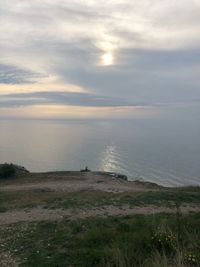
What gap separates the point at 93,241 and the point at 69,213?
12.7 ft

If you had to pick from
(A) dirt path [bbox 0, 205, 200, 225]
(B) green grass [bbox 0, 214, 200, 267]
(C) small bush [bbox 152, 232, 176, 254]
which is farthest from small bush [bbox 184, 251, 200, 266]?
(A) dirt path [bbox 0, 205, 200, 225]

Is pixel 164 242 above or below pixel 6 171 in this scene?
above

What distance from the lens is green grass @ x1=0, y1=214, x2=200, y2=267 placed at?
7.48m

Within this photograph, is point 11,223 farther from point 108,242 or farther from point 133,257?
point 133,257

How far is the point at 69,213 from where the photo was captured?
12.9 m

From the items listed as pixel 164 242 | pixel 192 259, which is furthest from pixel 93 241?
pixel 192 259

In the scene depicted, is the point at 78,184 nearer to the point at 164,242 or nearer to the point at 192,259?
the point at 164,242

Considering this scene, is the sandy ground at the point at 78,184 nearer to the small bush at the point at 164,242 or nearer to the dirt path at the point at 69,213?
the dirt path at the point at 69,213

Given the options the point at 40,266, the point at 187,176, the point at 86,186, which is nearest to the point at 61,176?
Result: the point at 86,186

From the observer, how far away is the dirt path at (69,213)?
12398 mm

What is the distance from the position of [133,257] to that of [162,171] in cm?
5868

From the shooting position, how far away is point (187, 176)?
198 feet

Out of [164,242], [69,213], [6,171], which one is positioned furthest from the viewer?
[6,171]

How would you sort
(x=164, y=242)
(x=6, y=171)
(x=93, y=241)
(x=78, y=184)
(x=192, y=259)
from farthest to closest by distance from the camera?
(x=6, y=171) → (x=78, y=184) → (x=93, y=241) → (x=164, y=242) → (x=192, y=259)
